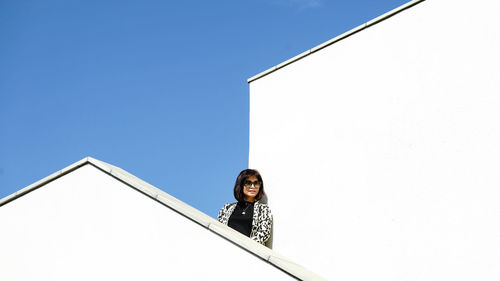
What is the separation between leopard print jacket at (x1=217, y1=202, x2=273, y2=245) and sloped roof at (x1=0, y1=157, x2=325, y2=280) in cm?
140

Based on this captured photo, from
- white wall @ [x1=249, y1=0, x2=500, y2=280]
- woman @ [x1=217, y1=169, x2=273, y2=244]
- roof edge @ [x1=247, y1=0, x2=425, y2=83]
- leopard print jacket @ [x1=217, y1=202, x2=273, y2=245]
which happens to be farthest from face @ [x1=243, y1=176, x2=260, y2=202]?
→ roof edge @ [x1=247, y1=0, x2=425, y2=83]

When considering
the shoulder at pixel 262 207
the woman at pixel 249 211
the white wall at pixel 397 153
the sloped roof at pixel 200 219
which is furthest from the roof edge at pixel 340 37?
the sloped roof at pixel 200 219

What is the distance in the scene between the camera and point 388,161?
149 inches

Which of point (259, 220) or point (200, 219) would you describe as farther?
point (259, 220)

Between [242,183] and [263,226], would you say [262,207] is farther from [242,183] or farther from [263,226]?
[242,183]

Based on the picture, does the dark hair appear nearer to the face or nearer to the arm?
the face

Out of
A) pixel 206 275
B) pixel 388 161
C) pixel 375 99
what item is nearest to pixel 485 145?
pixel 388 161

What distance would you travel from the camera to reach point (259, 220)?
4242 millimetres

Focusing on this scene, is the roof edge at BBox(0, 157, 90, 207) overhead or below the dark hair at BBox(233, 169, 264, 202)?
below

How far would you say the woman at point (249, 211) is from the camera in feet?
13.8

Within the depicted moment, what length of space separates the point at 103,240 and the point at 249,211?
5.83 feet

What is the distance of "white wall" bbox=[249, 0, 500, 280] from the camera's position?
3273 millimetres

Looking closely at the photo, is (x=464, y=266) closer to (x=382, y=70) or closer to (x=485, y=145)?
(x=485, y=145)

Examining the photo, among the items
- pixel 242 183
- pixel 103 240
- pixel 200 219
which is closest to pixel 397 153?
pixel 242 183
